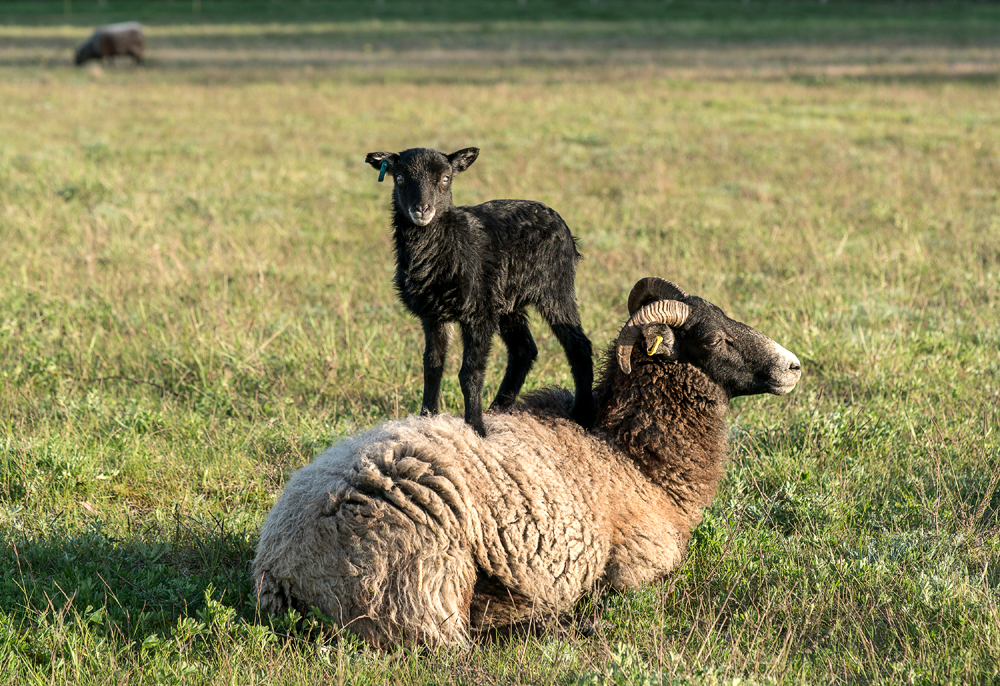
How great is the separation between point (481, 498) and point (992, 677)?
2302mm

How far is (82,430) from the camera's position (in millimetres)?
6176

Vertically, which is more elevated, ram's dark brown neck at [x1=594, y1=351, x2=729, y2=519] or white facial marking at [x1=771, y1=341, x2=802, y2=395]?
white facial marking at [x1=771, y1=341, x2=802, y2=395]

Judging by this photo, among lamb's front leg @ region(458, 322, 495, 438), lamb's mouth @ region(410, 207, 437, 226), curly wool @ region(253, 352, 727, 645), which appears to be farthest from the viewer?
lamb's front leg @ region(458, 322, 495, 438)

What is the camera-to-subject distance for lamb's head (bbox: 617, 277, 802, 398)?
4887 millimetres

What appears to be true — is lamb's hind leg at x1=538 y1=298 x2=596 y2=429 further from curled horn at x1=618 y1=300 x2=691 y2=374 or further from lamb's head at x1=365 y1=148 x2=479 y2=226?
lamb's head at x1=365 y1=148 x2=479 y2=226

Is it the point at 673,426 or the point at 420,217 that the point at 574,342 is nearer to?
the point at 673,426

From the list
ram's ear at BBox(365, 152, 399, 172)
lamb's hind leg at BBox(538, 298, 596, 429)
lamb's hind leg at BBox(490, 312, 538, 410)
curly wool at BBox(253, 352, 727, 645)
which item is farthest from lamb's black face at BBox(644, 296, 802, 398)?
ram's ear at BBox(365, 152, 399, 172)

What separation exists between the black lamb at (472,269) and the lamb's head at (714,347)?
48cm

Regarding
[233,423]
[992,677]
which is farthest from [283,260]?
[992,677]

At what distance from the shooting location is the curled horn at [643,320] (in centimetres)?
477

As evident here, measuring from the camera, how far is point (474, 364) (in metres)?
4.98

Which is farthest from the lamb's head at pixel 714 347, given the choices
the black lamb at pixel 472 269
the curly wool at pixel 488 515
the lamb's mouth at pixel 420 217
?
the lamb's mouth at pixel 420 217

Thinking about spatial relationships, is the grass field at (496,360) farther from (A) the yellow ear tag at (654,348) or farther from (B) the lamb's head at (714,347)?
(A) the yellow ear tag at (654,348)

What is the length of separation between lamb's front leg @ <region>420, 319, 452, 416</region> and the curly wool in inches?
19.1
